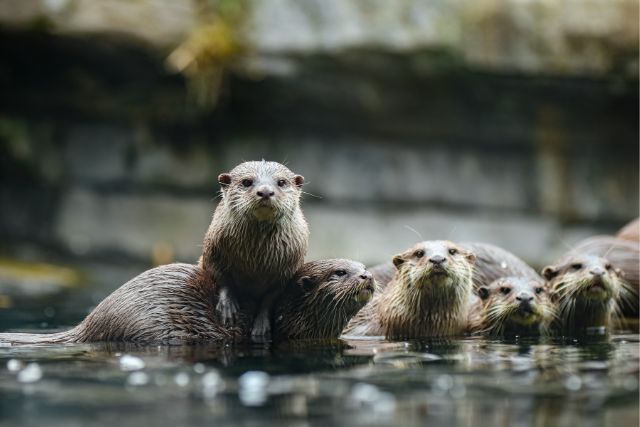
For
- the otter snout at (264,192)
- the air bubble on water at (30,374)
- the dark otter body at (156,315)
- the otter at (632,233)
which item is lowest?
the air bubble on water at (30,374)

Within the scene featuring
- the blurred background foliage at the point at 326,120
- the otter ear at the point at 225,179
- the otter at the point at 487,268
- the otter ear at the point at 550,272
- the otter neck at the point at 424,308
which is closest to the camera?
the otter ear at the point at 225,179

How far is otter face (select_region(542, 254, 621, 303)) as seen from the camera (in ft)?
18.5

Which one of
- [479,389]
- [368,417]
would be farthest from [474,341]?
[368,417]

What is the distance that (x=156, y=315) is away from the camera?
473 centimetres

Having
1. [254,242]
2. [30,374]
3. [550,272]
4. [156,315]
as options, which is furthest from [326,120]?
[30,374]

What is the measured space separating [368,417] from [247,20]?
289 inches

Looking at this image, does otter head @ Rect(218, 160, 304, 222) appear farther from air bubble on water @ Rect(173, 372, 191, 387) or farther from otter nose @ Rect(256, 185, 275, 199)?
air bubble on water @ Rect(173, 372, 191, 387)

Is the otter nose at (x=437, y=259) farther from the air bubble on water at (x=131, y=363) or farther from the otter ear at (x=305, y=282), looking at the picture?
the air bubble on water at (x=131, y=363)

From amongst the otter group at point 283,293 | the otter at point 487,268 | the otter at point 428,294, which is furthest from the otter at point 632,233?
the otter at point 428,294

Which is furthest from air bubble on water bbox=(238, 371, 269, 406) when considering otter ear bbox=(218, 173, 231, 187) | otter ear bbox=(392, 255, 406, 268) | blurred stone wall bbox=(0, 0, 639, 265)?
blurred stone wall bbox=(0, 0, 639, 265)

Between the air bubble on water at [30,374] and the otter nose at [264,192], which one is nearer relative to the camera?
the air bubble on water at [30,374]

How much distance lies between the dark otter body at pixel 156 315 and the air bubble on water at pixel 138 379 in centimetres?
101

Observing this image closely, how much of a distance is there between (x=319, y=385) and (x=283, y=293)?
157cm

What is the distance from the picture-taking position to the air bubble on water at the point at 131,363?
3802 millimetres
